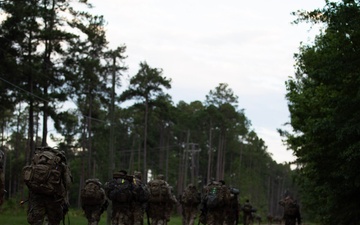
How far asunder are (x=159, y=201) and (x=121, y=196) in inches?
176

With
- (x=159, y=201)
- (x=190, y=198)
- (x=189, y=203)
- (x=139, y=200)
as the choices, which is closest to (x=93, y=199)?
(x=139, y=200)

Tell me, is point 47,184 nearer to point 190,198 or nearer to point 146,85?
point 190,198

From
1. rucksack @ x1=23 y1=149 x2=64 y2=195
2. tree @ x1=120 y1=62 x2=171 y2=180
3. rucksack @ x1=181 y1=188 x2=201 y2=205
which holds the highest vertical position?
tree @ x1=120 y1=62 x2=171 y2=180

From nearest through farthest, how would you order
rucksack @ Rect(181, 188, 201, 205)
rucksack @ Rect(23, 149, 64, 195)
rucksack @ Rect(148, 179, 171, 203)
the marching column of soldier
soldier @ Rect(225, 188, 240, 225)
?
rucksack @ Rect(23, 149, 64, 195), the marching column of soldier, rucksack @ Rect(148, 179, 171, 203), soldier @ Rect(225, 188, 240, 225), rucksack @ Rect(181, 188, 201, 205)

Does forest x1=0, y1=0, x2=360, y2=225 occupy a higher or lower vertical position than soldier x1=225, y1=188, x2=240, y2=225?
higher

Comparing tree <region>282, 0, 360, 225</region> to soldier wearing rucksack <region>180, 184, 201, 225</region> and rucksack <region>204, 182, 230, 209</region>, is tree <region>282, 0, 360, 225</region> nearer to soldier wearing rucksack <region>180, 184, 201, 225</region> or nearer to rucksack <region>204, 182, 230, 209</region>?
rucksack <region>204, 182, 230, 209</region>

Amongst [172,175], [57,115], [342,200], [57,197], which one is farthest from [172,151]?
[57,197]

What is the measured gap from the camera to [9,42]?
42.3 meters

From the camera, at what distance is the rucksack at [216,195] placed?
2422 cm

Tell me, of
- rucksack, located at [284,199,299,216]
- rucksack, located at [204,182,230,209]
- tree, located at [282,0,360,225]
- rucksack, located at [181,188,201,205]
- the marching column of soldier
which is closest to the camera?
the marching column of soldier

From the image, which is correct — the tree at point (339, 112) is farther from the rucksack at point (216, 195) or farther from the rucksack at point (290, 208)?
the rucksack at point (216, 195)

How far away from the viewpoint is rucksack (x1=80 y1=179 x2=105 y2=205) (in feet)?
68.5

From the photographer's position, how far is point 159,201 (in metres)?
24.7

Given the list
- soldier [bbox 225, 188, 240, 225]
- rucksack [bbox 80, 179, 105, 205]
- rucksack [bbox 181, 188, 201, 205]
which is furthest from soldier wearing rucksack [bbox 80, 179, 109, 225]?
rucksack [bbox 181, 188, 201, 205]
